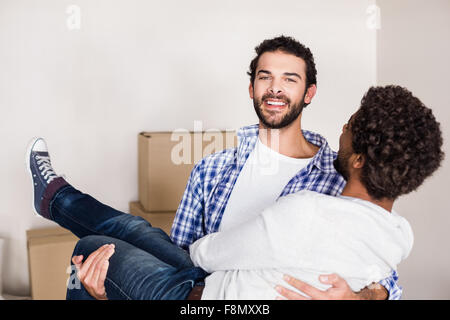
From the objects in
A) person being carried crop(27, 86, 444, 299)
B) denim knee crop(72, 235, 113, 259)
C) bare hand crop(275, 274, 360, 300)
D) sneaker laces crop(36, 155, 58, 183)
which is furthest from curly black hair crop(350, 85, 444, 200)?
sneaker laces crop(36, 155, 58, 183)

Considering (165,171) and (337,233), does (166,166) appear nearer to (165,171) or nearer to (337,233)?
(165,171)

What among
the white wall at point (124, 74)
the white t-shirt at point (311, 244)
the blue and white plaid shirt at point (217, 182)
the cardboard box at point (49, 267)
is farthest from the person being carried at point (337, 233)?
the white wall at point (124, 74)

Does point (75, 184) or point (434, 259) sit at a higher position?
point (75, 184)

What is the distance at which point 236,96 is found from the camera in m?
2.89

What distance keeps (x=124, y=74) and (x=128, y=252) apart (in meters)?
1.57

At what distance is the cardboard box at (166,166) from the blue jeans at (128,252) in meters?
0.84

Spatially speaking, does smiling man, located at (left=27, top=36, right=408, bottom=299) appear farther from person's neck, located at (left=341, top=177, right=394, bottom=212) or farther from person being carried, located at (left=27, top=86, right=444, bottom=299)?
person's neck, located at (left=341, top=177, right=394, bottom=212)

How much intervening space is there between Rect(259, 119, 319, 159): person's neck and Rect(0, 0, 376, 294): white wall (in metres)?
1.10

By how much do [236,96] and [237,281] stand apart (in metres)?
Answer: 1.95

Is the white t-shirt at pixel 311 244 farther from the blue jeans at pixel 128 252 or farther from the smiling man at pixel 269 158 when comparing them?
the smiling man at pixel 269 158

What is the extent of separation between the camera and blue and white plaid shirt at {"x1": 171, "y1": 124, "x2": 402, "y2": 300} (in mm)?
1616

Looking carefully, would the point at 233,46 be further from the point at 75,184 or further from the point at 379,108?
the point at 379,108

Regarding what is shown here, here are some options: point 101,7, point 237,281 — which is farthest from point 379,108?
point 101,7

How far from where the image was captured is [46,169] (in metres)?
1.77
